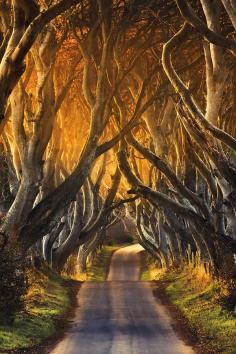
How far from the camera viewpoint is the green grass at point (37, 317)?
15.3 m

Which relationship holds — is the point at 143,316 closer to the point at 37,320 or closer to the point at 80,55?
the point at 37,320

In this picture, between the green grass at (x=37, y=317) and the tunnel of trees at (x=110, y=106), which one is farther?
the tunnel of trees at (x=110, y=106)

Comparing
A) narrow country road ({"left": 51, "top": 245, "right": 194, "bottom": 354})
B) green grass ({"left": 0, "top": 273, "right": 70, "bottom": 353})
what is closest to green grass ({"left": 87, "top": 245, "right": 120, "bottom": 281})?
narrow country road ({"left": 51, "top": 245, "right": 194, "bottom": 354})

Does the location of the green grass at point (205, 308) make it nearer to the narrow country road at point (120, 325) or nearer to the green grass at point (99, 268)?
the narrow country road at point (120, 325)

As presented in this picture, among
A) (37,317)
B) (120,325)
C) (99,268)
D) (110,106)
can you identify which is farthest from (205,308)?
(99,268)

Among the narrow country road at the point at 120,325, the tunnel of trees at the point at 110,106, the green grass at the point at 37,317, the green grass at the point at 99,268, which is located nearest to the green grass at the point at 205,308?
the narrow country road at the point at 120,325

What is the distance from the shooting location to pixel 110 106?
22.3 meters

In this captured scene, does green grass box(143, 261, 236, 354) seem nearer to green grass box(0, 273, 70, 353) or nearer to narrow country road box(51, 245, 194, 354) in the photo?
narrow country road box(51, 245, 194, 354)

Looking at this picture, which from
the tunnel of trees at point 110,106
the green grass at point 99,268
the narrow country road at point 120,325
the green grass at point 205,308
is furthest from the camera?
the green grass at point 99,268

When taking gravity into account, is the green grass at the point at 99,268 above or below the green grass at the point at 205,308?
above

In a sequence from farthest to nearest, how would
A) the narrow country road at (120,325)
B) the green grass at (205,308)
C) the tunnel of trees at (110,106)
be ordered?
the tunnel of trees at (110,106)
the green grass at (205,308)
the narrow country road at (120,325)

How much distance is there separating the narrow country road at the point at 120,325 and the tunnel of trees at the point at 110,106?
216 cm

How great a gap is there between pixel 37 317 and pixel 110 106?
7354 millimetres

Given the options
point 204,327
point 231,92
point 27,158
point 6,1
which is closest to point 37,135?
point 27,158
